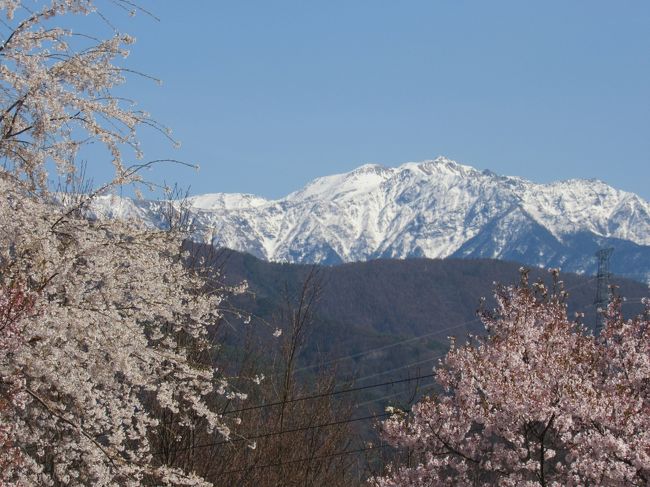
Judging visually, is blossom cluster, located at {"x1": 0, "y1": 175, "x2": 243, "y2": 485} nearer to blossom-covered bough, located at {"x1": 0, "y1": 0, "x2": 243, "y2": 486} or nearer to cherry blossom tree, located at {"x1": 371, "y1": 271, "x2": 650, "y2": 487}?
blossom-covered bough, located at {"x1": 0, "y1": 0, "x2": 243, "y2": 486}

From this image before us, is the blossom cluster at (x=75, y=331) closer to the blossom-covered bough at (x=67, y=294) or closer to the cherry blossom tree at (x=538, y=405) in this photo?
the blossom-covered bough at (x=67, y=294)

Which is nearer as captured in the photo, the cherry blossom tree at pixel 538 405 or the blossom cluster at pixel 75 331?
the blossom cluster at pixel 75 331

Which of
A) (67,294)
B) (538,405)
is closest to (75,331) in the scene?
(67,294)

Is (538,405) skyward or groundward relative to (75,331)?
skyward

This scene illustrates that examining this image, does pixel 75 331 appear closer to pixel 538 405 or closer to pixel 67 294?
pixel 67 294

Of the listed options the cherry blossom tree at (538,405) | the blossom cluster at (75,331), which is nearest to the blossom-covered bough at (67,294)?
the blossom cluster at (75,331)

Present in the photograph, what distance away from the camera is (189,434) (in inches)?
491

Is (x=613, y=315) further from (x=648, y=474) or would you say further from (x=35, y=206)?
(x=35, y=206)

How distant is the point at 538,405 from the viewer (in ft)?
38.5

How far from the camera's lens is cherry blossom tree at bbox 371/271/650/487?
11.6 metres

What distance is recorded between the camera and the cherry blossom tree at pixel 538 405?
11.6 meters

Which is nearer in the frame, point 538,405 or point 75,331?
point 75,331

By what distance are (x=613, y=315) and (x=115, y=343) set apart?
1028 cm

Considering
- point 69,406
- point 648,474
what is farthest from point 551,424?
point 69,406
